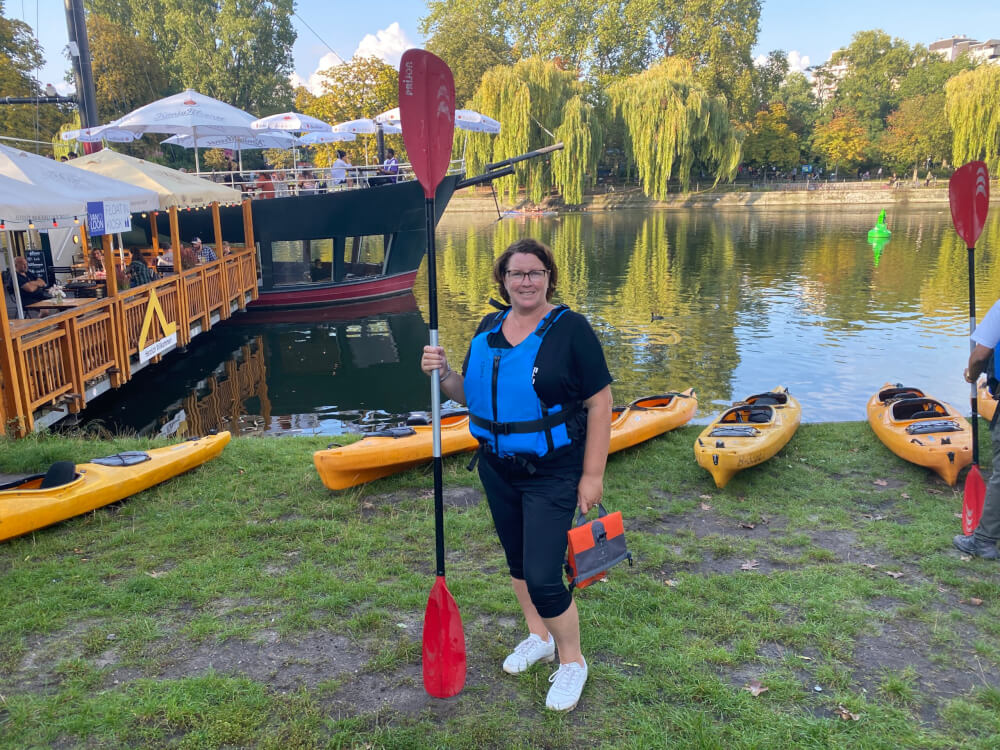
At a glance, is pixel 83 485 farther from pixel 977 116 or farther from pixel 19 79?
pixel 977 116

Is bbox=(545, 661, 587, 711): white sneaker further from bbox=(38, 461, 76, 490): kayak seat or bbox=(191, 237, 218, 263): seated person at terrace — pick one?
bbox=(191, 237, 218, 263): seated person at terrace

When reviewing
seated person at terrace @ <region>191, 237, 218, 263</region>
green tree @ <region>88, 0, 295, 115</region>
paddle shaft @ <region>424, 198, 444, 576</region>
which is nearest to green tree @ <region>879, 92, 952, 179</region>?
green tree @ <region>88, 0, 295, 115</region>

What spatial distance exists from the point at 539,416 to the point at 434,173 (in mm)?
1330

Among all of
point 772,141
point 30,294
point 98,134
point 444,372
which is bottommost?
point 444,372

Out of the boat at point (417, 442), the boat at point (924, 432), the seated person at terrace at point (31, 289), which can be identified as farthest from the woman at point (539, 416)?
the seated person at terrace at point (31, 289)

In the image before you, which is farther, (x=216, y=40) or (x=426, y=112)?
(x=216, y=40)

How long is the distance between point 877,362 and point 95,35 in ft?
164

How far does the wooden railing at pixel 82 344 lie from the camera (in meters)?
7.48

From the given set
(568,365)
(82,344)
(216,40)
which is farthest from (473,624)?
(216,40)

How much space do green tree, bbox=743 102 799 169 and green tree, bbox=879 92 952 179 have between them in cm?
665

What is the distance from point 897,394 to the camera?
25.5 ft

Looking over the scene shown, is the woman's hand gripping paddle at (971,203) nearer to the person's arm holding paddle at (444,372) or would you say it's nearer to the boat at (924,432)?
the boat at (924,432)

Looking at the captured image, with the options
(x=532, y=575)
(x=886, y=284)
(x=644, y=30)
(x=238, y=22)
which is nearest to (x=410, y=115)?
(x=532, y=575)

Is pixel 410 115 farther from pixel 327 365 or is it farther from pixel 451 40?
pixel 451 40
